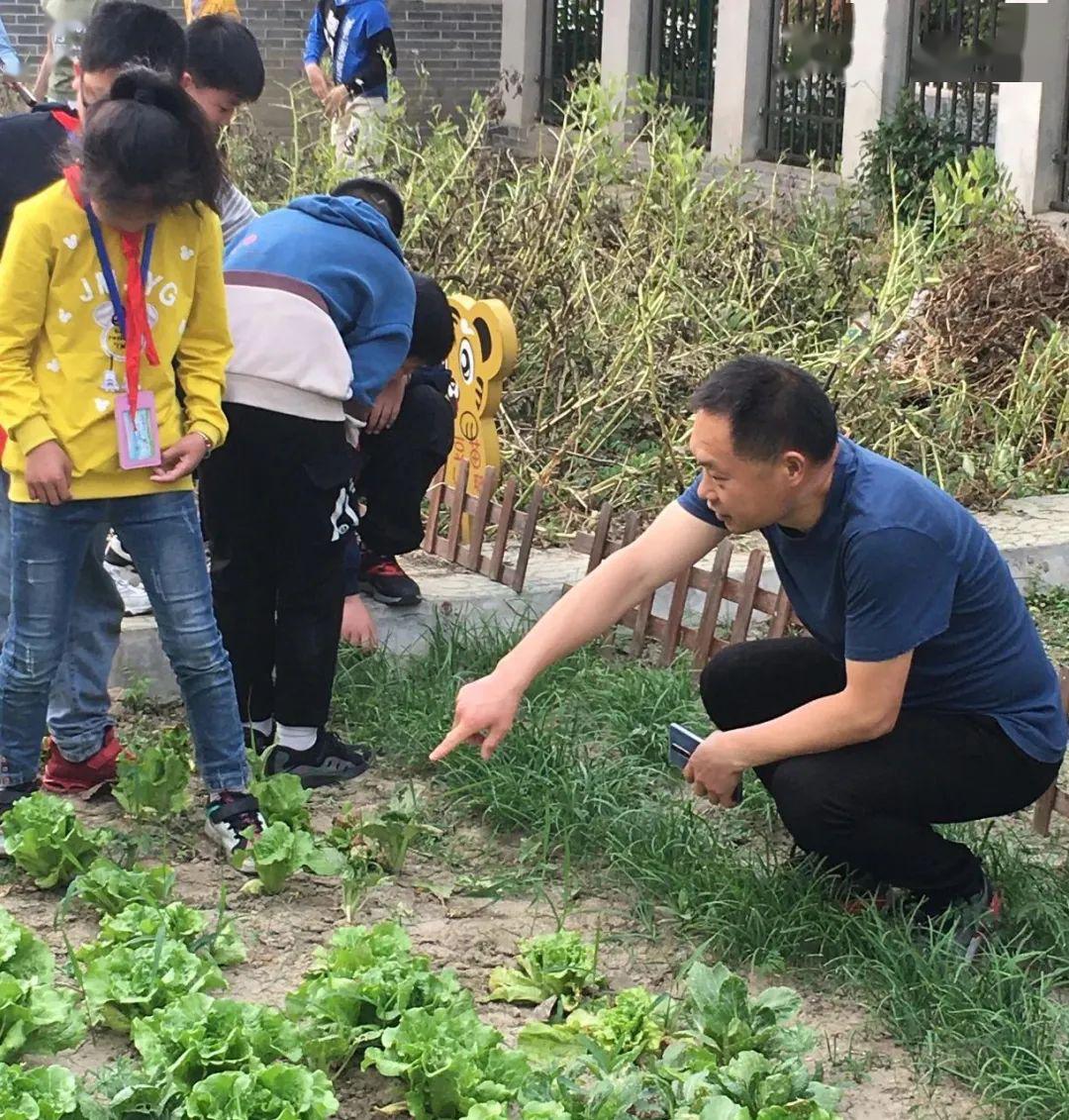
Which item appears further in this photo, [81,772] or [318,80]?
[318,80]

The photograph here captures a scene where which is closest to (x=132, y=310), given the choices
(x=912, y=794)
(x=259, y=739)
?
(x=259, y=739)

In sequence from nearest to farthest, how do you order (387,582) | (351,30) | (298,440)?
1. (298,440)
2. (387,582)
3. (351,30)

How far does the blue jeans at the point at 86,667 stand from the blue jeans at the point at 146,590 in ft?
0.83

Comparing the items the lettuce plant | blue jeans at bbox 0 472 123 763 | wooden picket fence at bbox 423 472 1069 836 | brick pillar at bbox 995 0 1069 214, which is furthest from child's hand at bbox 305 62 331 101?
the lettuce plant

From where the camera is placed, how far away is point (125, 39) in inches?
145

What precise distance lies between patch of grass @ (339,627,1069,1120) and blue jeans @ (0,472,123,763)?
700 millimetres

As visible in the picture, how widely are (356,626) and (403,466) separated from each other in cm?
46

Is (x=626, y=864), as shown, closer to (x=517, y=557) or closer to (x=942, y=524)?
(x=942, y=524)

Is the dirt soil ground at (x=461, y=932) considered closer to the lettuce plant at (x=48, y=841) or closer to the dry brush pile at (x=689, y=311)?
the lettuce plant at (x=48, y=841)

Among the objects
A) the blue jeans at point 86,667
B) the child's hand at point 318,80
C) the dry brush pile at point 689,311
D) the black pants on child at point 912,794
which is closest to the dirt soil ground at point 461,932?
the blue jeans at point 86,667

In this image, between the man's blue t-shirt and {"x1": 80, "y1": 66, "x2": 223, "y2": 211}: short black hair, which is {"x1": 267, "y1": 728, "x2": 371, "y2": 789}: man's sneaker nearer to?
the man's blue t-shirt

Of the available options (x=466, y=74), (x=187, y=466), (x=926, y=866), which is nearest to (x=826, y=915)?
(x=926, y=866)

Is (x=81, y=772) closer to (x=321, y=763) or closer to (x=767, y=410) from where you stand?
(x=321, y=763)

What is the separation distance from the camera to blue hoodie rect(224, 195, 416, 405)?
3.93 metres
